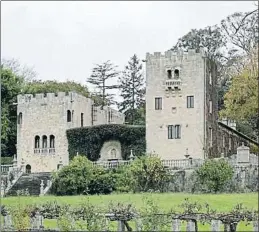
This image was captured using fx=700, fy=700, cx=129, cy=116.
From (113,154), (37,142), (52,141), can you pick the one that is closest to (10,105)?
(37,142)

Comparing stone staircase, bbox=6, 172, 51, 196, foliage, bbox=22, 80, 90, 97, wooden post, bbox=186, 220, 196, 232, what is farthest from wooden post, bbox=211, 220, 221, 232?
foliage, bbox=22, 80, 90, 97

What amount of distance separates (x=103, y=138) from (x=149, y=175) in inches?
241

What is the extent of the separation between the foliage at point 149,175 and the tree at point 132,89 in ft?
45.4

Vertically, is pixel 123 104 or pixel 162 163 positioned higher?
pixel 123 104

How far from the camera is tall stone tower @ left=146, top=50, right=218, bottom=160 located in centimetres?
2659

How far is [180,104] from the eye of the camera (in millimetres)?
27094

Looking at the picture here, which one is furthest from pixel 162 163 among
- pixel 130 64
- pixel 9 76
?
pixel 130 64

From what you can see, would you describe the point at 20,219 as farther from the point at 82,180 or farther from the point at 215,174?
the point at 82,180

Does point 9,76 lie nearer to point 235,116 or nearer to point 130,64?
point 130,64

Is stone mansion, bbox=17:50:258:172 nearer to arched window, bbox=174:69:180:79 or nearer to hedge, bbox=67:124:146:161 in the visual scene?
arched window, bbox=174:69:180:79

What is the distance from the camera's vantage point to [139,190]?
71.5 ft

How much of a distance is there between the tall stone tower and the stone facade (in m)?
4.20

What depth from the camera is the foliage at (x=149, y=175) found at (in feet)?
73.0

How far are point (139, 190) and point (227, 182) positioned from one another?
2.74 meters
